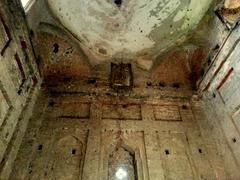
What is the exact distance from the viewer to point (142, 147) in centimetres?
439

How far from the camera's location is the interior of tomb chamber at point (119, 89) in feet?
13.3

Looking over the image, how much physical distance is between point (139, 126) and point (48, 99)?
1.61 metres

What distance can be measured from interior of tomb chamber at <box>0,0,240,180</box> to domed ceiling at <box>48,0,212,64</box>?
0.02m

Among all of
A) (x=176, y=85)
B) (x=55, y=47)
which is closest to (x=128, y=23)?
(x=55, y=47)

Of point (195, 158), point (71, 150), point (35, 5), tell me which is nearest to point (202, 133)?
point (195, 158)

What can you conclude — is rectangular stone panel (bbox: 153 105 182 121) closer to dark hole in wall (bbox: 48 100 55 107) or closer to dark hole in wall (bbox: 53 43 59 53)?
dark hole in wall (bbox: 48 100 55 107)

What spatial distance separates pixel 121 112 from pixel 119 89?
1.69 ft

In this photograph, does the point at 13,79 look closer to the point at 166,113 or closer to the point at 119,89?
the point at 119,89

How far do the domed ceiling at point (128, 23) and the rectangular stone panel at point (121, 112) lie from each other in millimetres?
937

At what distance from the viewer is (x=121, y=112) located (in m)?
4.91

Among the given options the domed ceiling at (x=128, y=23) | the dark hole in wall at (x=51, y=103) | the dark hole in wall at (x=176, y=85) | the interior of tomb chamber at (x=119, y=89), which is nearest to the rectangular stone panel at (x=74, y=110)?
the interior of tomb chamber at (x=119, y=89)

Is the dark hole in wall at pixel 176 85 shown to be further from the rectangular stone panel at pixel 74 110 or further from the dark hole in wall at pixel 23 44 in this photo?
the dark hole in wall at pixel 23 44

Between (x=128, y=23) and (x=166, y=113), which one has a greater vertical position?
(x=128, y=23)

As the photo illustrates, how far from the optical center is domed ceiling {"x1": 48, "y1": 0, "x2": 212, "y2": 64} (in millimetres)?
4633
